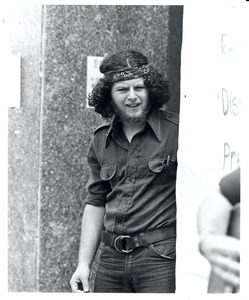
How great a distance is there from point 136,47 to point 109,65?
0.87 meters

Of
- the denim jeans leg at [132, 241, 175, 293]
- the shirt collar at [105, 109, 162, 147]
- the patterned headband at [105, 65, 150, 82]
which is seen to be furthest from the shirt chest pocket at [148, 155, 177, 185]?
the patterned headband at [105, 65, 150, 82]

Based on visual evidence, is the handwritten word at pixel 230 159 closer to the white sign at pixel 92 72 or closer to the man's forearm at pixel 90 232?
the man's forearm at pixel 90 232

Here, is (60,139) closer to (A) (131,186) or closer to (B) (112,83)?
(B) (112,83)

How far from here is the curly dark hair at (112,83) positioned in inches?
171

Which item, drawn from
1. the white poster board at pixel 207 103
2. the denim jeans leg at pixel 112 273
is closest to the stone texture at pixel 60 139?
the denim jeans leg at pixel 112 273

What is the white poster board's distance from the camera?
3.43 metres

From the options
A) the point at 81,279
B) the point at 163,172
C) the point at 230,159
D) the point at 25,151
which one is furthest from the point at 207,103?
the point at 25,151

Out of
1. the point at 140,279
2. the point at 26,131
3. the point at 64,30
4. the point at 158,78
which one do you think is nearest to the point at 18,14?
the point at 64,30

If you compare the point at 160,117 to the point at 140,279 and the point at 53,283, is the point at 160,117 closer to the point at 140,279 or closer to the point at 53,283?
the point at 140,279

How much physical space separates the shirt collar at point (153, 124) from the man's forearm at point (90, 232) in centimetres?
39

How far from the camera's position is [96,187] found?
4.45 metres

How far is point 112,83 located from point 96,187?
59 cm

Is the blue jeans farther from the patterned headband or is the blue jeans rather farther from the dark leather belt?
the patterned headband

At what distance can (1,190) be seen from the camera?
3865mm
